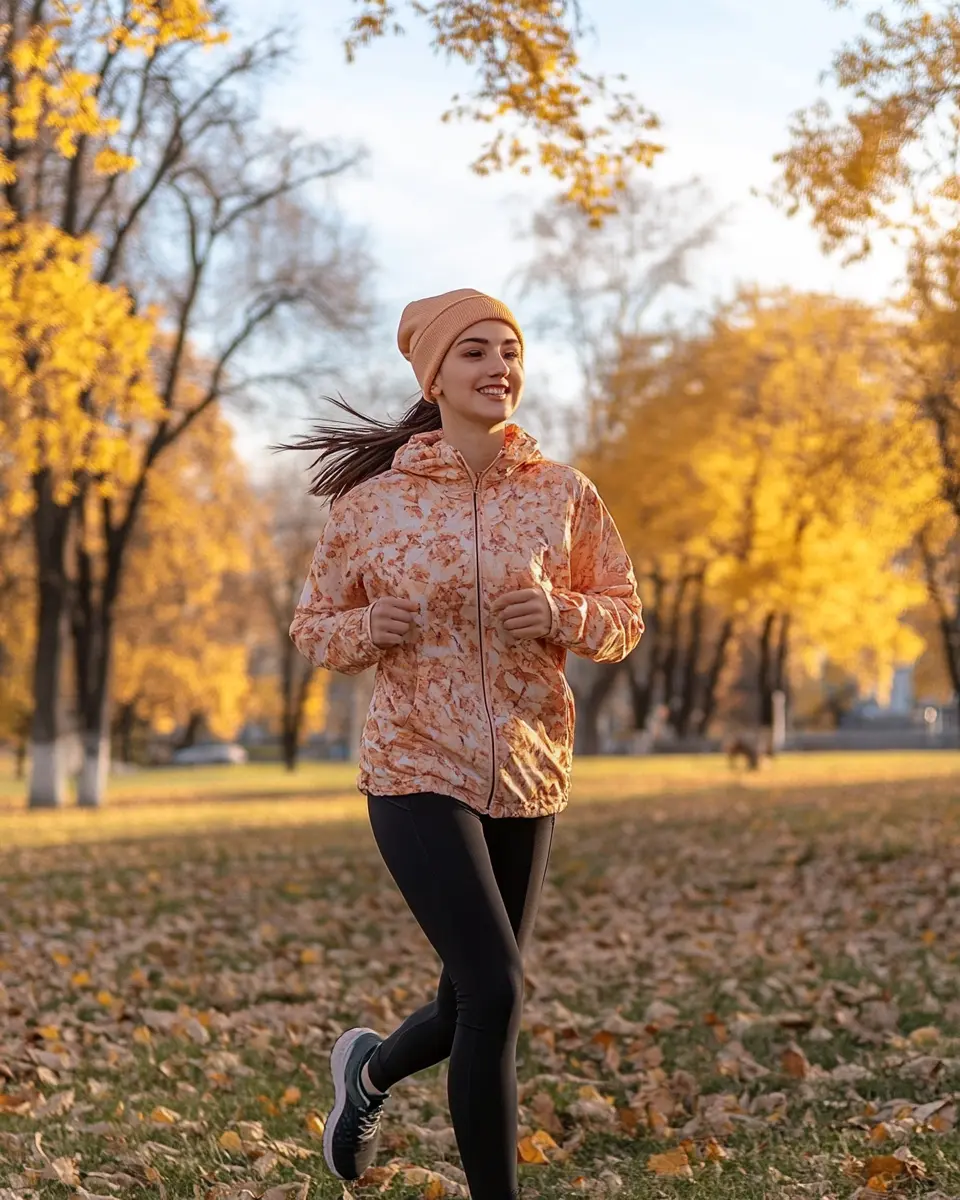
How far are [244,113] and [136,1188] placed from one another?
18.9m

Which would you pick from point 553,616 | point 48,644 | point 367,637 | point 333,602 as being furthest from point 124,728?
point 553,616

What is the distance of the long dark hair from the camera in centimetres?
412

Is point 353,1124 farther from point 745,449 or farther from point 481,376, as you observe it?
point 745,449

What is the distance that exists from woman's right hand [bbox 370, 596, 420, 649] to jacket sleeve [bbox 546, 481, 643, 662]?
1.18 ft

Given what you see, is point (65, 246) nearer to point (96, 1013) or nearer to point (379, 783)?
point (96, 1013)

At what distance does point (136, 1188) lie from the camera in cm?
435

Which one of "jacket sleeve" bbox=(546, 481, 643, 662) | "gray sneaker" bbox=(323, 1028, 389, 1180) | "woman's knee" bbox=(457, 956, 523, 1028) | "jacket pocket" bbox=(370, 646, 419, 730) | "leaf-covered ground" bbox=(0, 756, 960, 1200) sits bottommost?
"leaf-covered ground" bbox=(0, 756, 960, 1200)

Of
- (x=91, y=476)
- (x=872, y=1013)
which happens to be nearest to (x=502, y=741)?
(x=872, y=1013)

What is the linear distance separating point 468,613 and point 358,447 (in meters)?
0.78

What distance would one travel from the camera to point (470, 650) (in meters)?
3.62

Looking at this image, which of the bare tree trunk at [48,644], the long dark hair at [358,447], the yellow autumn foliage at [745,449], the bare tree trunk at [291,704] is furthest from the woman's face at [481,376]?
the bare tree trunk at [291,704]

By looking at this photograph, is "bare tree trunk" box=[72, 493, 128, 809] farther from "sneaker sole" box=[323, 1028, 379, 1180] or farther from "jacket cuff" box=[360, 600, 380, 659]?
"jacket cuff" box=[360, 600, 380, 659]

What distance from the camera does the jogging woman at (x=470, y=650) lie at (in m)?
3.49

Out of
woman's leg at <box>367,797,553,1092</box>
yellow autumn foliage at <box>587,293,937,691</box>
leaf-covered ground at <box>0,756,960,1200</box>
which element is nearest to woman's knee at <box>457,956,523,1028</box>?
woman's leg at <box>367,797,553,1092</box>
